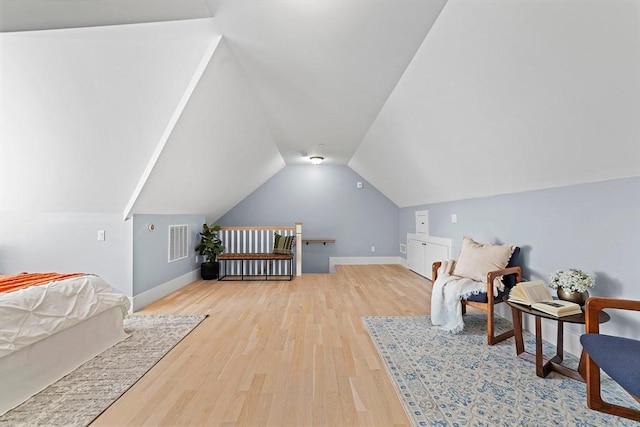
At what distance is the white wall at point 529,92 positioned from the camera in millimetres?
1615

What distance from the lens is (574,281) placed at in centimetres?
213

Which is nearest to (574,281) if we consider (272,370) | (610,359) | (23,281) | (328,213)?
(610,359)

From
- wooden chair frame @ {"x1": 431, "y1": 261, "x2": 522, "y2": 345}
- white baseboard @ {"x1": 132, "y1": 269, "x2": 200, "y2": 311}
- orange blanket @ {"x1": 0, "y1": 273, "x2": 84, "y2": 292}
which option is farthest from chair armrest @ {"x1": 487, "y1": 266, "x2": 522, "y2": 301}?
white baseboard @ {"x1": 132, "y1": 269, "x2": 200, "y2": 311}

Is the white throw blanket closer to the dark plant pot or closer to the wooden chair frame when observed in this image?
the wooden chair frame

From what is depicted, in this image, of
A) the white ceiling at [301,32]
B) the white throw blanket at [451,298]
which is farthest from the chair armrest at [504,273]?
the white ceiling at [301,32]

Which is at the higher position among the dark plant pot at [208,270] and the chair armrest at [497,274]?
the chair armrest at [497,274]

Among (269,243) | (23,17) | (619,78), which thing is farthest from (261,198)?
(619,78)

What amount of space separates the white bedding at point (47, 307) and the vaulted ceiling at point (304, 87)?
1361 mm

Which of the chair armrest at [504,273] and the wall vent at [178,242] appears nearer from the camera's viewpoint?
the chair armrest at [504,273]

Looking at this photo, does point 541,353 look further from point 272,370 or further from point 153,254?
point 153,254

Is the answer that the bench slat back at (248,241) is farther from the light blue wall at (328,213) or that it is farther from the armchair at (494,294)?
the armchair at (494,294)

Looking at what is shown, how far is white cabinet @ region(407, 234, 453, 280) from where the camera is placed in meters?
4.82

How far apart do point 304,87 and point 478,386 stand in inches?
122

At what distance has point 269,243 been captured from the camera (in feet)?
21.1
